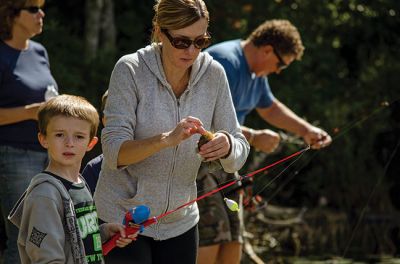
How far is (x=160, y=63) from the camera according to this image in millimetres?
3750

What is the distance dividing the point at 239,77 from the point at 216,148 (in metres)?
1.87

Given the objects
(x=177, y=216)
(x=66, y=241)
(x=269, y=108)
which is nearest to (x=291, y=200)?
(x=269, y=108)

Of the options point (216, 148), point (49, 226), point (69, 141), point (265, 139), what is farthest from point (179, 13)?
point (265, 139)

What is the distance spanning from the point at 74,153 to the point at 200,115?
2.13 ft

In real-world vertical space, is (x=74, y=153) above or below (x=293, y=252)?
above

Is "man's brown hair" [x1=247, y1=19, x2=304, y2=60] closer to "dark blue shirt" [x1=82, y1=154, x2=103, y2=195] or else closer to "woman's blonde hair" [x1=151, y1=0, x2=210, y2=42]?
"dark blue shirt" [x1=82, y1=154, x2=103, y2=195]

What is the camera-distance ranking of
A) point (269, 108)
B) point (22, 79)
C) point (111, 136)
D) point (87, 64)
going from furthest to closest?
1. point (87, 64)
2. point (269, 108)
3. point (22, 79)
4. point (111, 136)

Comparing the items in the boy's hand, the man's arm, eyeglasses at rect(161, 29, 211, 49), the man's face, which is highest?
eyeglasses at rect(161, 29, 211, 49)

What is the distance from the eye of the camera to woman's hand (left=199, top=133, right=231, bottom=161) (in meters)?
3.49

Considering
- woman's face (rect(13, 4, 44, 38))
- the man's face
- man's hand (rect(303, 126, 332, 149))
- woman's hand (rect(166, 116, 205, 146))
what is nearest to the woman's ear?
woman's hand (rect(166, 116, 205, 146))

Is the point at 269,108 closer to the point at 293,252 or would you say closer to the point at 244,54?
the point at 244,54

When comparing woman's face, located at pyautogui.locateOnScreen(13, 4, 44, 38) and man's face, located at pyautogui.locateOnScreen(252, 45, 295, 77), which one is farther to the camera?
man's face, located at pyautogui.locateOnScreen(252, 45, 295, 77)

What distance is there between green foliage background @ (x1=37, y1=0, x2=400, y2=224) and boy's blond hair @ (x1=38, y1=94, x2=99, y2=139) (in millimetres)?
4911

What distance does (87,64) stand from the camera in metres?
7.82
